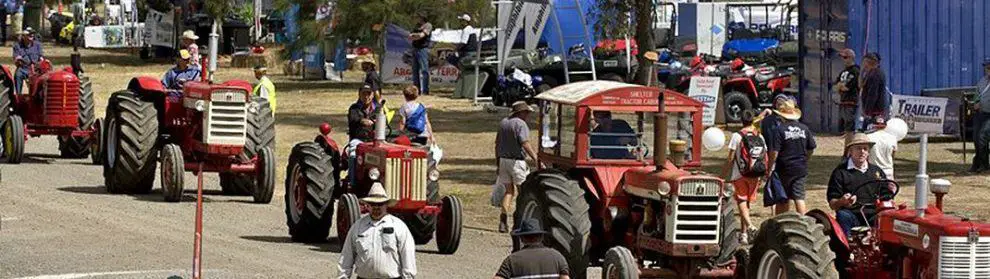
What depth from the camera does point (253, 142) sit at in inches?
889

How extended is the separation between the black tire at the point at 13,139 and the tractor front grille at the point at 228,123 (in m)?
5.27

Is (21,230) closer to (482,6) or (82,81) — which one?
(82,81)

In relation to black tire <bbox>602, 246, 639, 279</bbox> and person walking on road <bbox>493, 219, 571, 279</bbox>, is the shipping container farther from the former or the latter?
person walking on road <bbox>493, 219, 571, 279</bbox>

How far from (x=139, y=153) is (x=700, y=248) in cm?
970

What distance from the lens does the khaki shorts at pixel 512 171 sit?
20172mm

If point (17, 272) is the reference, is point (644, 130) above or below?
above

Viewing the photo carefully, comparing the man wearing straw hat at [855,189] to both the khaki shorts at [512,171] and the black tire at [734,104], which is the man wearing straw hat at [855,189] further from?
the black tire at [734,104]

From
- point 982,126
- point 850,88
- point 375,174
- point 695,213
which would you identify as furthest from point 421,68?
point 695,213

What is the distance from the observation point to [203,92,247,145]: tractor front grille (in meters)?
22.0

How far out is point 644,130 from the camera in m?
16.3

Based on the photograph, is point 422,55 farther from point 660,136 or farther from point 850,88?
point 660,136

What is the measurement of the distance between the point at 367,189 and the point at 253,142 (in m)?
4.38

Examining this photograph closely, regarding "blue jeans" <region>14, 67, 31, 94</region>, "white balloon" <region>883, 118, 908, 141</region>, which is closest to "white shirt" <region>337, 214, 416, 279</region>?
"white balloon" <region>883, 118, 908, 141</region>

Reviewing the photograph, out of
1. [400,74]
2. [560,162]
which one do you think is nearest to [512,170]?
[560,162]
